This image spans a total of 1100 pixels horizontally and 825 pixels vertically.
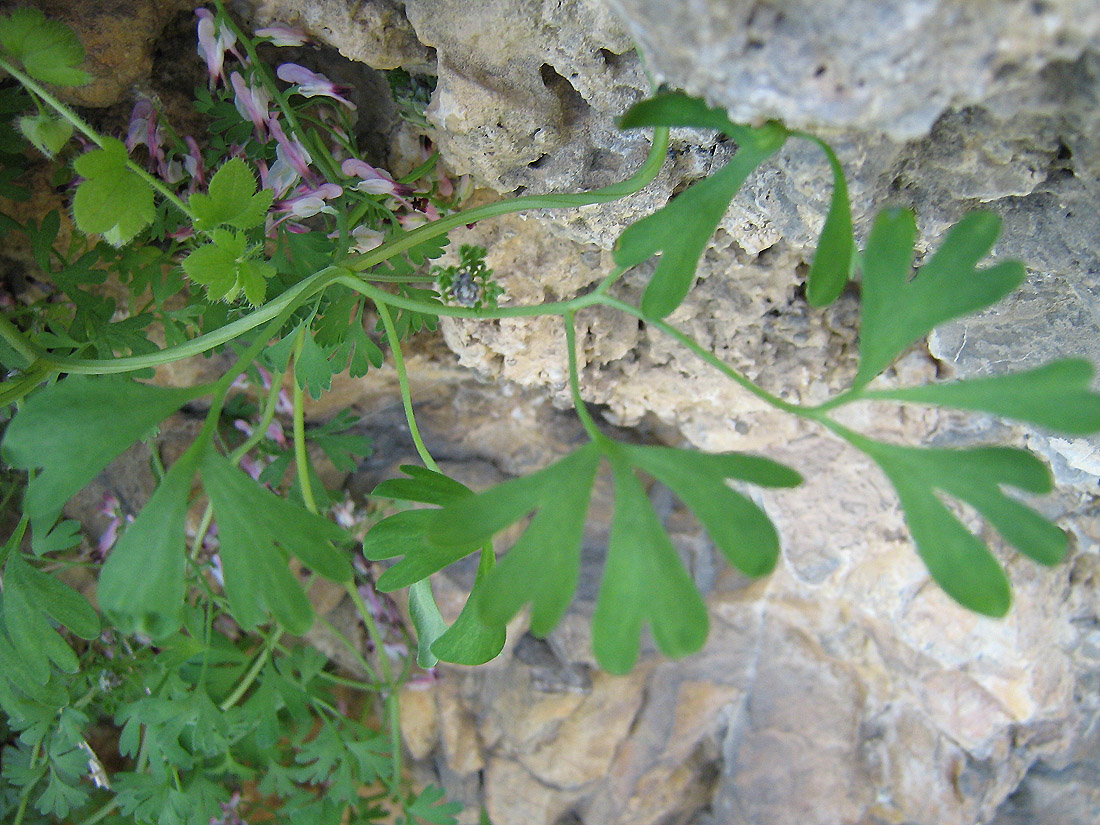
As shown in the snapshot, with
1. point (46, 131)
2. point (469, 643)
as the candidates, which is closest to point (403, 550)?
point (469, 643)

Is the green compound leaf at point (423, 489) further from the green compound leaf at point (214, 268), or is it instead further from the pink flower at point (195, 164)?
the pink flower at point (195, 164)

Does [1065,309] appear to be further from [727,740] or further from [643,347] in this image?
[727,740]

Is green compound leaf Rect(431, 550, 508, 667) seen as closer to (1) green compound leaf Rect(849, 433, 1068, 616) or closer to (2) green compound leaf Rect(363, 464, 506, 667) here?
(2) green compound leaf Rect(363, 464, 506, 667)

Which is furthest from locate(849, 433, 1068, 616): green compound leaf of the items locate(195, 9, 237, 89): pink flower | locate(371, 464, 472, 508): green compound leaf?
locate(195, 9, 237, 89): pink flower

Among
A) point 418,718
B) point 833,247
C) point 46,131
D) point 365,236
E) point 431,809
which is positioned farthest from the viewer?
point 418,718

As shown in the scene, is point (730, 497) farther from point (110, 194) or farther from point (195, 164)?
point (195, 164)

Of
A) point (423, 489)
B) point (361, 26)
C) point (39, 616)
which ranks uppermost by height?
point (361, 26)

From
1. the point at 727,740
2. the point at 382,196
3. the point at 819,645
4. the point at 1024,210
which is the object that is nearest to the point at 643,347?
the point at 382,196

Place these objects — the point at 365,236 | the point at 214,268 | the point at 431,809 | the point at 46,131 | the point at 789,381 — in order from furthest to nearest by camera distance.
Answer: the point at 431,809, the point at 789,381, the point at 365,236, the point at 46,131, the point at 214,268
